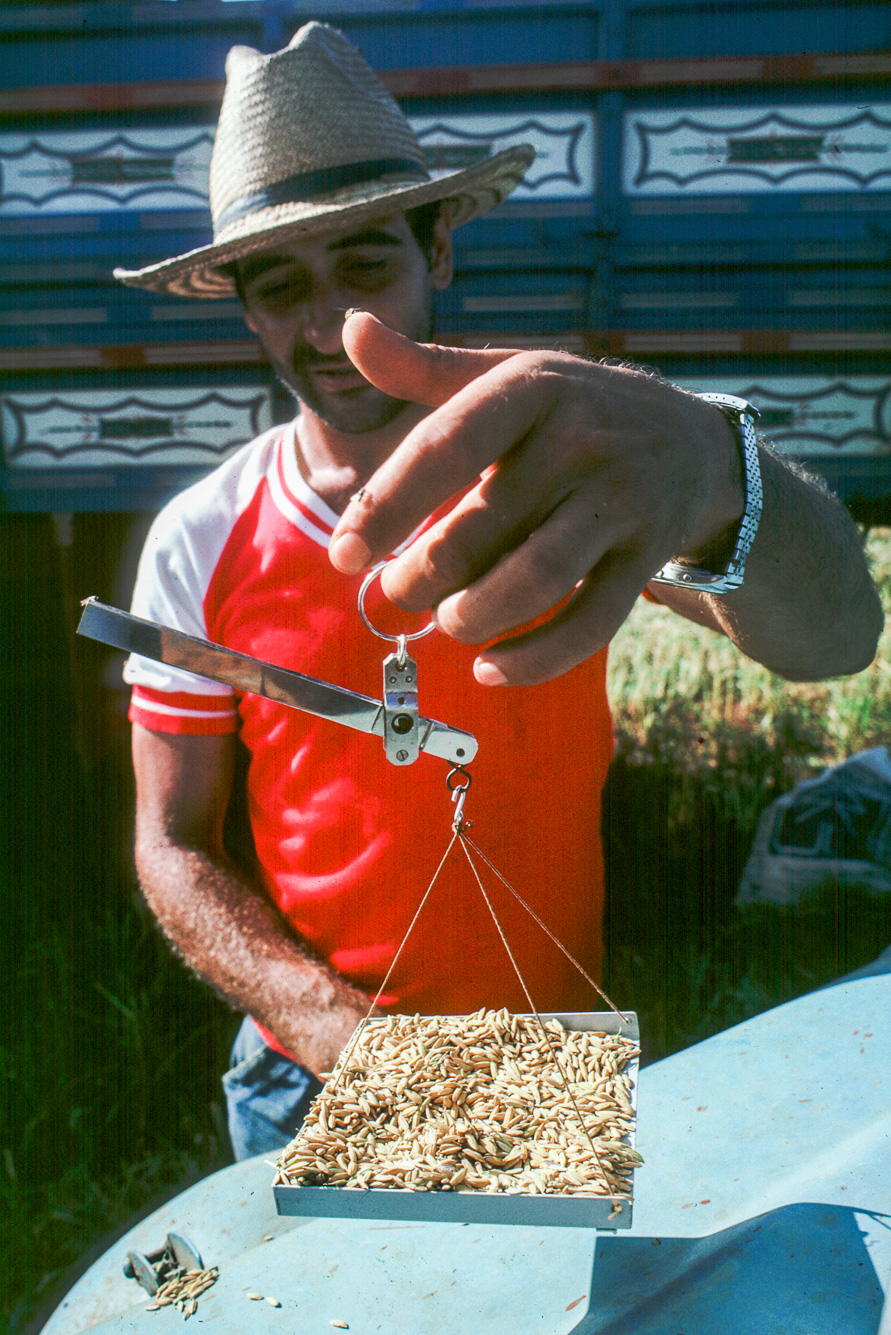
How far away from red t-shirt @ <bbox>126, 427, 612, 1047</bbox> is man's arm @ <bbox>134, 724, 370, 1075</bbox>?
3.4 inches

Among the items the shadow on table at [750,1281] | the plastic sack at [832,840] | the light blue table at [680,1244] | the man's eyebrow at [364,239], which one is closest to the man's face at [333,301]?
the man's eyebrow at [364,239]

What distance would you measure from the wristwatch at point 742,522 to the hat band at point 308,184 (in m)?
1.07

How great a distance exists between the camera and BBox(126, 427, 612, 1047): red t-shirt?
2061mm

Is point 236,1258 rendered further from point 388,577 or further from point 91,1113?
point 91,1113

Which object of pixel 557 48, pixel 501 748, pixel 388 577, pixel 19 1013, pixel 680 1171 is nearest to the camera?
pixel 388 577

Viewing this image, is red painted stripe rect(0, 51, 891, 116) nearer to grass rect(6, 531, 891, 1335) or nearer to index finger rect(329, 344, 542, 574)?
grass rect(6, 531, 891, 1335)

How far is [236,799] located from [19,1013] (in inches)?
75.1

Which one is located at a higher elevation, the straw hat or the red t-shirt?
the straw hat

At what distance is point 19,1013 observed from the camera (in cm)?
381

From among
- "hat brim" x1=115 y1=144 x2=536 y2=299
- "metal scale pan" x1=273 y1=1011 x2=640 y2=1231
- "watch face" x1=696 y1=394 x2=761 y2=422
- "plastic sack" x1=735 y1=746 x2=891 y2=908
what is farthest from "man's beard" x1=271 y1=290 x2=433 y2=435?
"plastic sack" x1=735 y1=746 x2=891 y2=908

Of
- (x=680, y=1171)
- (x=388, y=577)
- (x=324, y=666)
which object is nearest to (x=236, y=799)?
(x=324, y=666)

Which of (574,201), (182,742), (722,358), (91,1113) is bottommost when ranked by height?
(91,1113)

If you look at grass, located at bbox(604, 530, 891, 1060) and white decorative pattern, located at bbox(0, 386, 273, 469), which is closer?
white decorative pattern, located at bbox(0, 386, 273, 469)

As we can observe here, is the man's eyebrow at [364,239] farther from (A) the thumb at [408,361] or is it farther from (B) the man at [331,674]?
(A) the thumb at [408,361]
